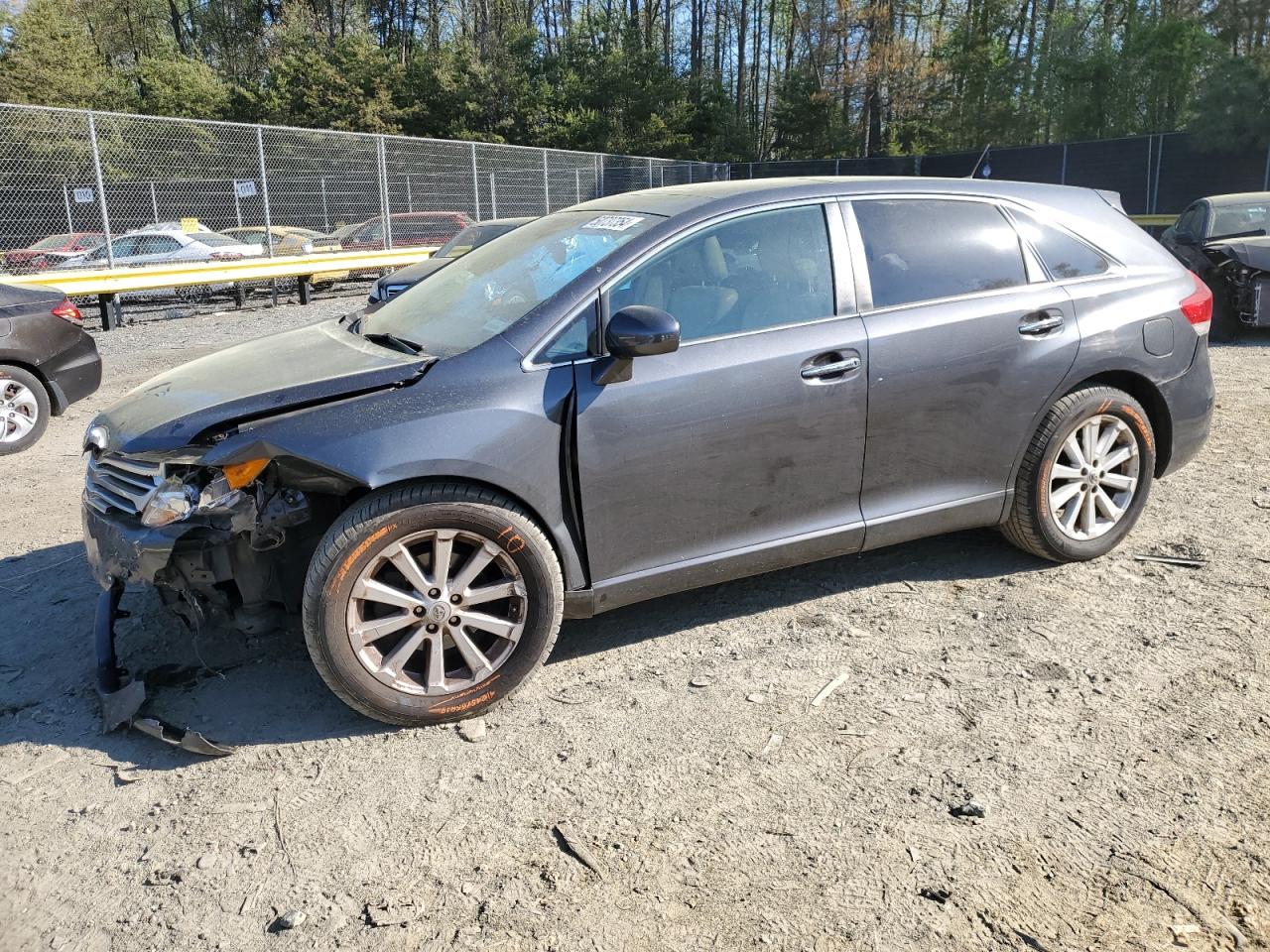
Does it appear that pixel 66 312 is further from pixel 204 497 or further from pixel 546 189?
pixel 546 189

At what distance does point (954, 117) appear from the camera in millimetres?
38281

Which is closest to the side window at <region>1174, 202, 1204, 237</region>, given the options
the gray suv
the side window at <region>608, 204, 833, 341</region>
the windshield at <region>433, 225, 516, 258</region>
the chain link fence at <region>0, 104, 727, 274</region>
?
the gray suv

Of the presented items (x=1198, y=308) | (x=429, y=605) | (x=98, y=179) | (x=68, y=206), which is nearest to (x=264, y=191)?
(x=98, y=179)

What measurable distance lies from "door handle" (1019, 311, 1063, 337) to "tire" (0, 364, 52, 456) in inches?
269

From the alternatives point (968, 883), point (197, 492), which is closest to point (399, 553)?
point (197, 492)

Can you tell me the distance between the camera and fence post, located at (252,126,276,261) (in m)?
15.6

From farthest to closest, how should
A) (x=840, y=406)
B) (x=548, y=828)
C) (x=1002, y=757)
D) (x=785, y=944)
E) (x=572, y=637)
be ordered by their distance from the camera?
(x=572, y=637)
(x=840, y=406)
(x=1002, y=757)
(x=548, y=828)
(x=785, y=944)

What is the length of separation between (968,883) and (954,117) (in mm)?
40637

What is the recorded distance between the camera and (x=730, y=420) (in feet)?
11.4

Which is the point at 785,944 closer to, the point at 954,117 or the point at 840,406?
the point at 840,406

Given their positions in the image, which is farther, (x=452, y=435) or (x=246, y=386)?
(x=246, y=386)

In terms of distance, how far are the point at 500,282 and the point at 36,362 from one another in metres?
5.10

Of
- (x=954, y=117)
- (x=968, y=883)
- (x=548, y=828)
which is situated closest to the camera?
(x=968, y=883)

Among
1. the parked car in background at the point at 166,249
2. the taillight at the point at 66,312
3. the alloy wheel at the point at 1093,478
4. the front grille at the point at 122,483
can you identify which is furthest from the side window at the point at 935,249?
the parked car in background at the point at 166,249
